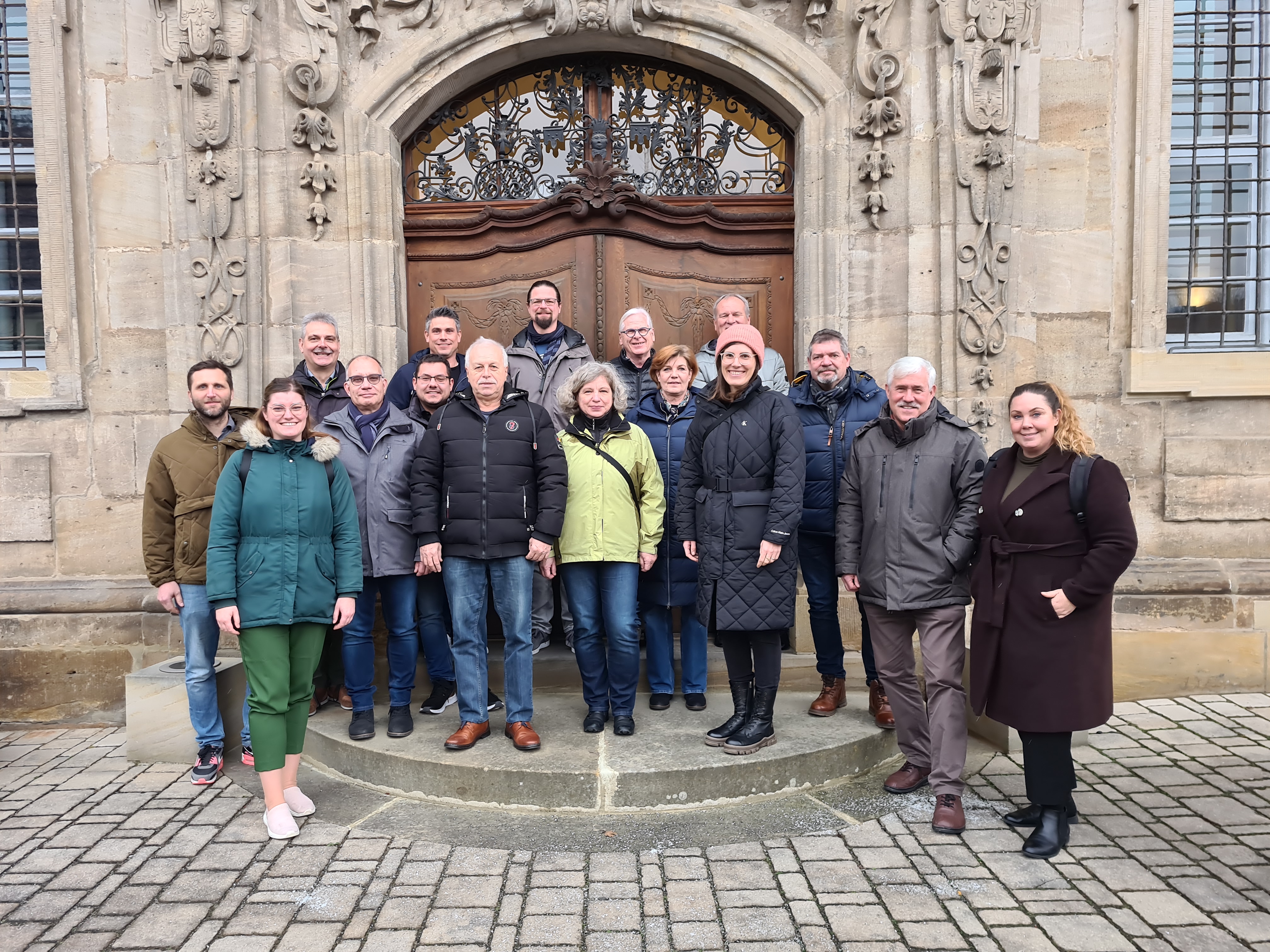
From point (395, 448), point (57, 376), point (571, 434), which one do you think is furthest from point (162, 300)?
point (571, 434)

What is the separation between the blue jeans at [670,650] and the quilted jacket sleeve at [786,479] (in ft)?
2.89

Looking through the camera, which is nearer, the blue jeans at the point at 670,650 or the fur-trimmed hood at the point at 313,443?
the fur-trimmed hood at the point at 313,443

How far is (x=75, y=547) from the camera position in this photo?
18.3 feet

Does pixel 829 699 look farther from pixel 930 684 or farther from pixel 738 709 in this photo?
pixel 930 684

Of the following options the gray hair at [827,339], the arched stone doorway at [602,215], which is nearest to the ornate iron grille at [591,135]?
the arched stone doorway at [602,215]

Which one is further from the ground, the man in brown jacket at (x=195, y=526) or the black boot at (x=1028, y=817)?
the man in brown jacket at (x=195, y=526)

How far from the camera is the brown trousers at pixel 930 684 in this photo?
360cm

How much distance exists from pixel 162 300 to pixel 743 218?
12.4ft

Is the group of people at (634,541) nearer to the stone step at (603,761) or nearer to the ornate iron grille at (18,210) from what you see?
the stone step at (603,761)

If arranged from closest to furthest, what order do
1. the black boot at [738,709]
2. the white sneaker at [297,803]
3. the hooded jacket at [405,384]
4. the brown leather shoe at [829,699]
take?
the white sneaker at [297,803] → the black boot at [738,709] → the brown leather shoe at [829,699] → the hooded jacket at [405,384]

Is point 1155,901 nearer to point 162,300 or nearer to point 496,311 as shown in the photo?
point 496,311

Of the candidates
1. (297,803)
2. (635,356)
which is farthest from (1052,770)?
(297,803)

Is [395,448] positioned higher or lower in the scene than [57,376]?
lower

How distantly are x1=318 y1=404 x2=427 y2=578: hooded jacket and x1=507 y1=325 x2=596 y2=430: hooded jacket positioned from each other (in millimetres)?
834
